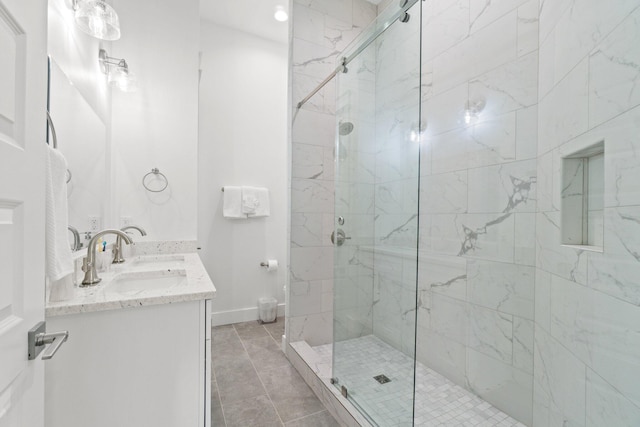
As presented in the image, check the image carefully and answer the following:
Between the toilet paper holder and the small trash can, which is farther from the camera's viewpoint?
the toilet paper holder

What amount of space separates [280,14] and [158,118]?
1575 millimetres

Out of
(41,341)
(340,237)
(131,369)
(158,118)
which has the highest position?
(158,118)

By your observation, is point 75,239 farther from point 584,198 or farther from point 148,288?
point 584,198

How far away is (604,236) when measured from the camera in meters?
0.94

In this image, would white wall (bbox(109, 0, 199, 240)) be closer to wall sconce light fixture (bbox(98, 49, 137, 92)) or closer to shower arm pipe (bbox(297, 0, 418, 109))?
wall sconce light fixture (bbox(98, 49, 137, 92))

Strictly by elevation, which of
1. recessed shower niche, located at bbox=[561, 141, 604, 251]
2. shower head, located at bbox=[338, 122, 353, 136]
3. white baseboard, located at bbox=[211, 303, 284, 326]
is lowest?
white baseboard, located at bbox=[211, 303, 284, 326]

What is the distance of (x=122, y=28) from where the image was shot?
2078 mm

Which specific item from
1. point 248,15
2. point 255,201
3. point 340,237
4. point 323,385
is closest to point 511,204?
point 340,237

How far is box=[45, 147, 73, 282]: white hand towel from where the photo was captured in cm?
88

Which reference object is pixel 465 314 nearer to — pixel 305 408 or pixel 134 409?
pixel 305 408

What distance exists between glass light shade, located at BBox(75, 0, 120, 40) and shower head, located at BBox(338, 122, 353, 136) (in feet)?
4.40

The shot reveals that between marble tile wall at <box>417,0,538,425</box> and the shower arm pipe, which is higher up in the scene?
the shower arm pipe

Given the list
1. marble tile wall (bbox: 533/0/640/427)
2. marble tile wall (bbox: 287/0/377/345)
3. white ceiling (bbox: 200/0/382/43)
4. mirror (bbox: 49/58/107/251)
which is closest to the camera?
marble tile wall (bbox: 533/0/640/427)

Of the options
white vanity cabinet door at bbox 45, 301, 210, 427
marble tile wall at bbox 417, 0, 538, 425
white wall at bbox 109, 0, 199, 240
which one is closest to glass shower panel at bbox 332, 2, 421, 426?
marble tile wall at bbox 417, 0, 538, 425
